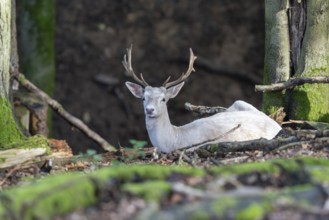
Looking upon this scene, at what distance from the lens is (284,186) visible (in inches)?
235

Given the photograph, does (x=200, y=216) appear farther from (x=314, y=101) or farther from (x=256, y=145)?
(x=314, y=101)

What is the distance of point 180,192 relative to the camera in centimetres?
558

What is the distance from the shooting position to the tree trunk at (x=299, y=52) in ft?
33.2

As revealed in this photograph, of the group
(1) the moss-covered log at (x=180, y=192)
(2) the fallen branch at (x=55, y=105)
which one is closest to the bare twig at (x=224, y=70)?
(2) the fallen branch at (x=55, y=105)

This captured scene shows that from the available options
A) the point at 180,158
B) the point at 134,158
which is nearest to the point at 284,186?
the point at 180,158

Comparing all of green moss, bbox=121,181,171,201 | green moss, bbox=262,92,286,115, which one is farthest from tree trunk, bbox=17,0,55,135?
green moss, bbox=121,181,171,201

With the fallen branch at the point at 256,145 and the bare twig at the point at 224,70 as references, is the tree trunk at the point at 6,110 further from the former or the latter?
the bare twig at the point at 224,70

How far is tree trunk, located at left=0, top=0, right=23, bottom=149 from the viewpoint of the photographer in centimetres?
982

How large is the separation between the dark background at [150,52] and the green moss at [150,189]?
1175 centimetres

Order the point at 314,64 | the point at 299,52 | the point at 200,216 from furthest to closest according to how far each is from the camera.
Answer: the point at 299,52
the point at 314,64
the point at 200,216

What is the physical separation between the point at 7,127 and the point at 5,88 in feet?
1.41

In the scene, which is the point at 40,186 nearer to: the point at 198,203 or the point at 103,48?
the point at 198,203

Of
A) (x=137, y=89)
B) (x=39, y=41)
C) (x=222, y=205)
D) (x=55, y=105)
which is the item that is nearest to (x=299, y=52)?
(x=137, y=89)

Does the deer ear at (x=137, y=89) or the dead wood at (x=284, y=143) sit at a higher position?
the deer ear at (x=137, y=89)
